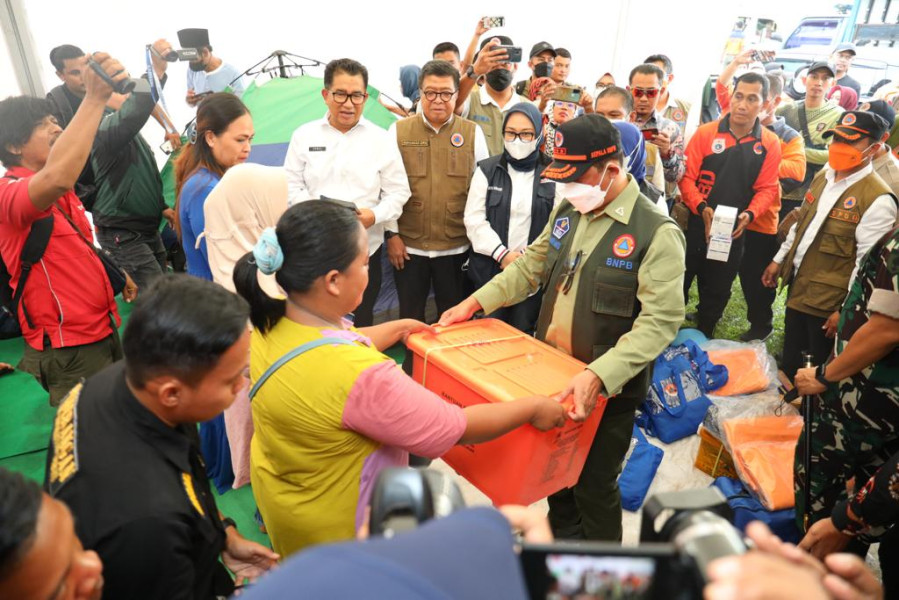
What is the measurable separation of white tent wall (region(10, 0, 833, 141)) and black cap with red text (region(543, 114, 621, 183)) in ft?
15.3

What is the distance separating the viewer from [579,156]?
6.27 ft

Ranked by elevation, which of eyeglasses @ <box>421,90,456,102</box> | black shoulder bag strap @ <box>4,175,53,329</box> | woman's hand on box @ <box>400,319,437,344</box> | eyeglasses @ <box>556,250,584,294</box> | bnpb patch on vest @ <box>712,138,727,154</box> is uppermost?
eyeglasses @ <box>421,90,456,102</box>

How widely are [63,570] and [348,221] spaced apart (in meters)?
0.91

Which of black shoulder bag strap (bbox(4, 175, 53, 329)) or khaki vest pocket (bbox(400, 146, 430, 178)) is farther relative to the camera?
khaki vest pocket (bbox(400, 146, 430, 178))

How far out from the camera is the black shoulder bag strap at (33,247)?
2117mm

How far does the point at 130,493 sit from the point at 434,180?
2.80m

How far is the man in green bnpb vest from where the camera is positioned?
183cm

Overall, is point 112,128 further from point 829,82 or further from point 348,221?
point 829,82

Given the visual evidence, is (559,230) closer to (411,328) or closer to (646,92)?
(411,328)

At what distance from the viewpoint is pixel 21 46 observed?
446cm

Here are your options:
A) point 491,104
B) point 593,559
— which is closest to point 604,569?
point 593,559

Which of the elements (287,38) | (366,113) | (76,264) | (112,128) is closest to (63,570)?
(76,264)

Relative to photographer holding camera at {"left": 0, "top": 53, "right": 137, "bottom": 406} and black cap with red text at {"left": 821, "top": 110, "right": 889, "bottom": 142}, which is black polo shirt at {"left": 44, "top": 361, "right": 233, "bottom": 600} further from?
black cap with red text at {"left": 821, "top": 110, "right": 889, "bottom": 142}

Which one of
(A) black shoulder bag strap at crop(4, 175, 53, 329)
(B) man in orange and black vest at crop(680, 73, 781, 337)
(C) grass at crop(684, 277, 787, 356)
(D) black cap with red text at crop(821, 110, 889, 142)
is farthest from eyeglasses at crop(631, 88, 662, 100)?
(A) black shoulder bag strap at crop(4, 175, 53, 329)
